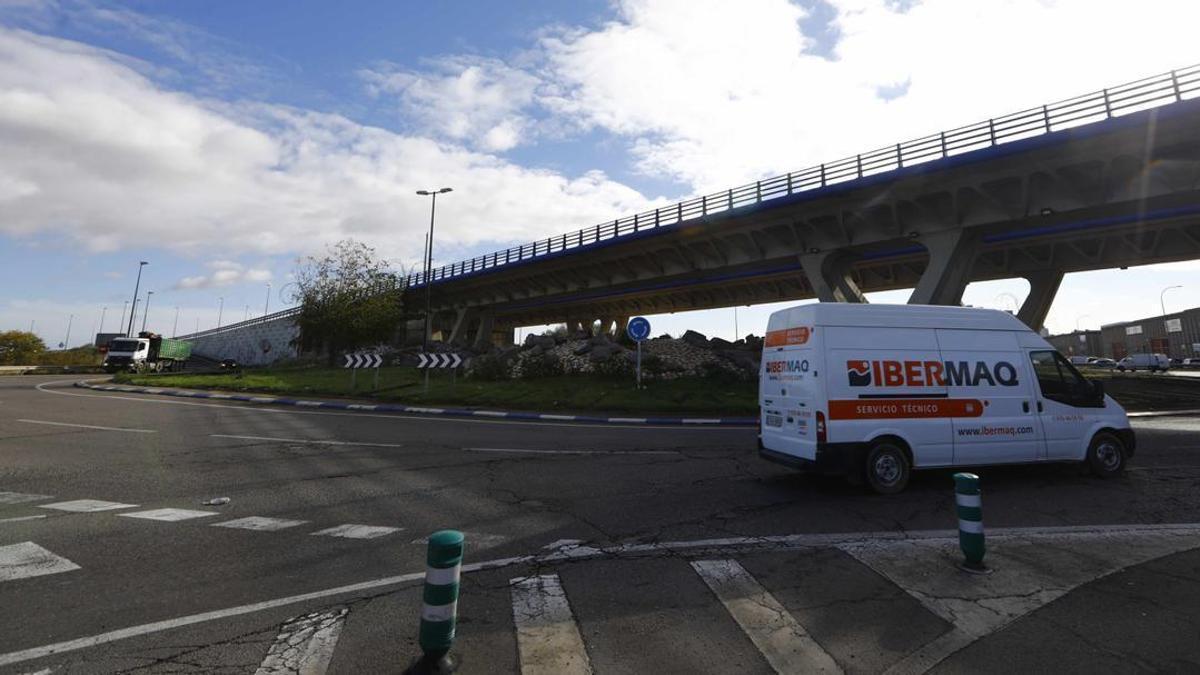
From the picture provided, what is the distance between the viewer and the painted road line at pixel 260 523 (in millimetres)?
5996

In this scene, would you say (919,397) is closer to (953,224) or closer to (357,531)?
(357,531)

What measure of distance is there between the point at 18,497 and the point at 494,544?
7.04 metres

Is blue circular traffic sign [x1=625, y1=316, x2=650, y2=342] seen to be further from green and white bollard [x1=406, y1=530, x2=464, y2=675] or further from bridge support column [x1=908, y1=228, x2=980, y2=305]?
green and white bollard [x1=406, y1=530, x2=464, y2=675]

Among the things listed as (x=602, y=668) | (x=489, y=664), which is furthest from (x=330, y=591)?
(x=602, y=668)

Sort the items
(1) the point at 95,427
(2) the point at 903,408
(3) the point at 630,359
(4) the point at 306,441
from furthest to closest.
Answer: (3) the point at 630,359, (1) the point at 95,427, (4) the point at 306,441, (2) the point at 903,408

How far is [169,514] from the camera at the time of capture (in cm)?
648

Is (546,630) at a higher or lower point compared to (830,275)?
lower

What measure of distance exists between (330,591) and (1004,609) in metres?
5.41

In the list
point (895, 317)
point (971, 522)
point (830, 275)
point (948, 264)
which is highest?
point (830, 275)

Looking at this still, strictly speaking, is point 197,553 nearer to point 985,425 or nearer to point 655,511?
point 655,511

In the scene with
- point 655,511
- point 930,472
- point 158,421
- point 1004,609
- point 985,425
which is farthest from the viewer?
point 158,421

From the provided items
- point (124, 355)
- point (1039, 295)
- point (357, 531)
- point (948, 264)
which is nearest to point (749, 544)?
point (357, 531)

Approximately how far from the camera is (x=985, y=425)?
25.8ft

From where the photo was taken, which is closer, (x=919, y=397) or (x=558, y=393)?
(x=919, y=397)
